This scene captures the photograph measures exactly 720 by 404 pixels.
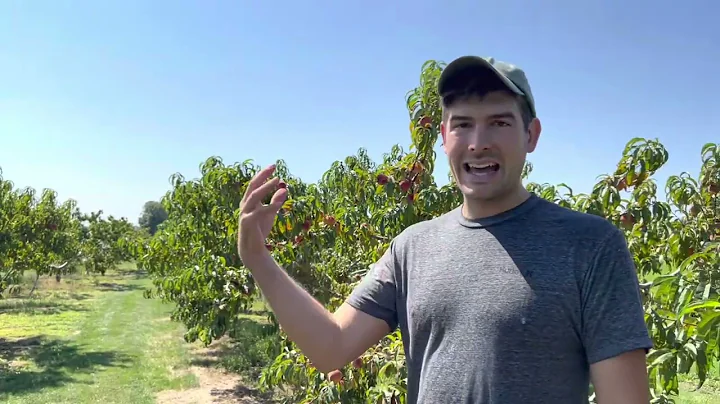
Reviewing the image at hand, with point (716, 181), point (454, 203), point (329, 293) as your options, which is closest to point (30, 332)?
point (329, 293)

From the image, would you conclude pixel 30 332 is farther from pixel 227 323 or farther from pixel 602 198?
pixel 602 198

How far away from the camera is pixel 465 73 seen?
116cm

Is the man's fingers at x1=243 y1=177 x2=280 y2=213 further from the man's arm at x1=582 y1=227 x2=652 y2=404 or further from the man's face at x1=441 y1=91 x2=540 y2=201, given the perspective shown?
the man's arm at x1=582 y1=227 x2=652 y2=404

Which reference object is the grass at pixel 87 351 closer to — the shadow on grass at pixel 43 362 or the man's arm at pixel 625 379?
the shadow on grass at pixel 43 362

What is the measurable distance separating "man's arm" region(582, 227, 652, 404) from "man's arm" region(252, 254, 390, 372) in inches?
20.8

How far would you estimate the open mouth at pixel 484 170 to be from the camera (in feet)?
3.73

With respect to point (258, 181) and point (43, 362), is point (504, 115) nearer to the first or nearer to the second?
point (258, 181)

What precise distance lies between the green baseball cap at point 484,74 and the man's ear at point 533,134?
0.07 feet

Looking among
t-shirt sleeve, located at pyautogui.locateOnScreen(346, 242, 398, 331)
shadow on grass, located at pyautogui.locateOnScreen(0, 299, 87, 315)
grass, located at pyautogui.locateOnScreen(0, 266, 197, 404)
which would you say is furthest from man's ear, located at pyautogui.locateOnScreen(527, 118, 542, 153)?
shadow on grass, located at pyautogui.locateOnScreen(0, 299, 87, 315)

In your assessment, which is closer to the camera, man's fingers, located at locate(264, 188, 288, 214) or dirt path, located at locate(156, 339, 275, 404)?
man's fingers, located at locate(264, 188, 288, 214)

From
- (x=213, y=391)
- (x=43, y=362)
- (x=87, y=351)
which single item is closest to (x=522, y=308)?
(x=213, y=391)

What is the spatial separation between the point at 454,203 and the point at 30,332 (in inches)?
546

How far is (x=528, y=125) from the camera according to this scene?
46.2 inches

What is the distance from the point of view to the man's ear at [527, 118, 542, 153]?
3.88 ft
